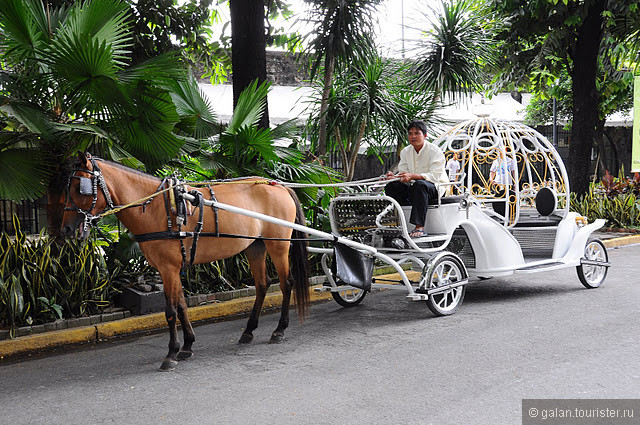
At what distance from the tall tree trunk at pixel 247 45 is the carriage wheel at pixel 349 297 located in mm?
2840

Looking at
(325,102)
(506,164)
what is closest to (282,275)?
(506,164)

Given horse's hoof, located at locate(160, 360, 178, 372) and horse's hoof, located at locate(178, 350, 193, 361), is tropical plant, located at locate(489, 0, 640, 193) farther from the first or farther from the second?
horse's hoof, located at locate(160, 360, 178, 372)

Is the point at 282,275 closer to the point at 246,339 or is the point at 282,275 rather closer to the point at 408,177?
the point at 246,339

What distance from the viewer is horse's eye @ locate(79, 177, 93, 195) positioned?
4.64 m

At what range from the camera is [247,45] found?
8703 millimetres

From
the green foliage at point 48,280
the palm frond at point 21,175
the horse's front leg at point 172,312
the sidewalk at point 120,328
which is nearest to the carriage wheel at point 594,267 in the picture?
the sidewalk at point 120,328

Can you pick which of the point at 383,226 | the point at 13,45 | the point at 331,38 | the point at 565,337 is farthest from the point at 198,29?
the point at 565,337

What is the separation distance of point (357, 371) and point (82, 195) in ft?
8.54

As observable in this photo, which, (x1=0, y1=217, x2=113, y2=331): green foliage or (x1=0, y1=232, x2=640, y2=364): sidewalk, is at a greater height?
(x1=0, y1=217, x2=113, y2=331): green foliage

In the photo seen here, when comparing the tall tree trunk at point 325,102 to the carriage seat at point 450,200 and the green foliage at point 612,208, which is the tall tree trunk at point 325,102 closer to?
the carriage seat at point 450,200

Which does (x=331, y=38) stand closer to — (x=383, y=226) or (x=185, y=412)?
(x=383, y=226)

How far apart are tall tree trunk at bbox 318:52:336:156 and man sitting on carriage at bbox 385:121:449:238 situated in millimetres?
2961

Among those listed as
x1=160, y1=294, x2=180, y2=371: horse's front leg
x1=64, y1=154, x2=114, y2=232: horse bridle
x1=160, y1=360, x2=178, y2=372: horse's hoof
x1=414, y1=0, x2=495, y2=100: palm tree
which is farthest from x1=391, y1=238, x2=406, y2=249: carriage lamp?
x1=414, y1=0, x2=495, y2=100: palm tree

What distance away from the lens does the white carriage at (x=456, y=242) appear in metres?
6.38
